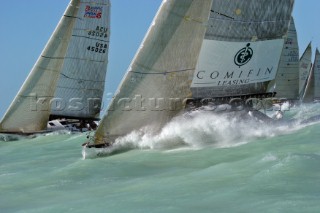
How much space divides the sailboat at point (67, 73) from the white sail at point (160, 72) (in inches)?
486

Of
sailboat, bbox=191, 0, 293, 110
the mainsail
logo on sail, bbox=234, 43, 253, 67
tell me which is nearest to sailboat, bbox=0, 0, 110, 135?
sailboat, bbox=191, 0, 293, 110

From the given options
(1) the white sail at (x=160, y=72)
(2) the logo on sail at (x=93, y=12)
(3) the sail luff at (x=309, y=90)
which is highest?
(2) the logo on sail at (x=93, y=12)

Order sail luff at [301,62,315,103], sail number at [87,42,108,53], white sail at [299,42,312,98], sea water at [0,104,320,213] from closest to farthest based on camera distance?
sea water at [0,104,320,213] < sail number at [87,42,108,53] < white sail at [299,42,312,98] < sail luff at [301,62,315,103]

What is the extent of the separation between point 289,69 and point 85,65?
17.5m

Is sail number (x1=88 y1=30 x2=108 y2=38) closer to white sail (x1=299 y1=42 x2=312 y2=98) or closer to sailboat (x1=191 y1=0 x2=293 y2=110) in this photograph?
sailboat (x1=191 y1=0 x2=293 y2=110)

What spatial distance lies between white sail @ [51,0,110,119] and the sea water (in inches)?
412

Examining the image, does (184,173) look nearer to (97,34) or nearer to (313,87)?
(97,34)

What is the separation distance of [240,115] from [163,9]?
14.5ft

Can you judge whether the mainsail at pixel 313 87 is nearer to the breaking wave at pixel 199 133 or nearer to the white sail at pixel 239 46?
the white sail at pixel 239 46

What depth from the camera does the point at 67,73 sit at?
1156 inches

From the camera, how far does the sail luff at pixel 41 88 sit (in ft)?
92.4

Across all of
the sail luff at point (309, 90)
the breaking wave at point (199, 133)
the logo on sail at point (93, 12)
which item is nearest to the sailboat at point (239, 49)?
the breaking wave at point (199, 133)

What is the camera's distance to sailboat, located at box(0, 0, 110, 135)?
28312 millimetres

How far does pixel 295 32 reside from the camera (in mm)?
39250
